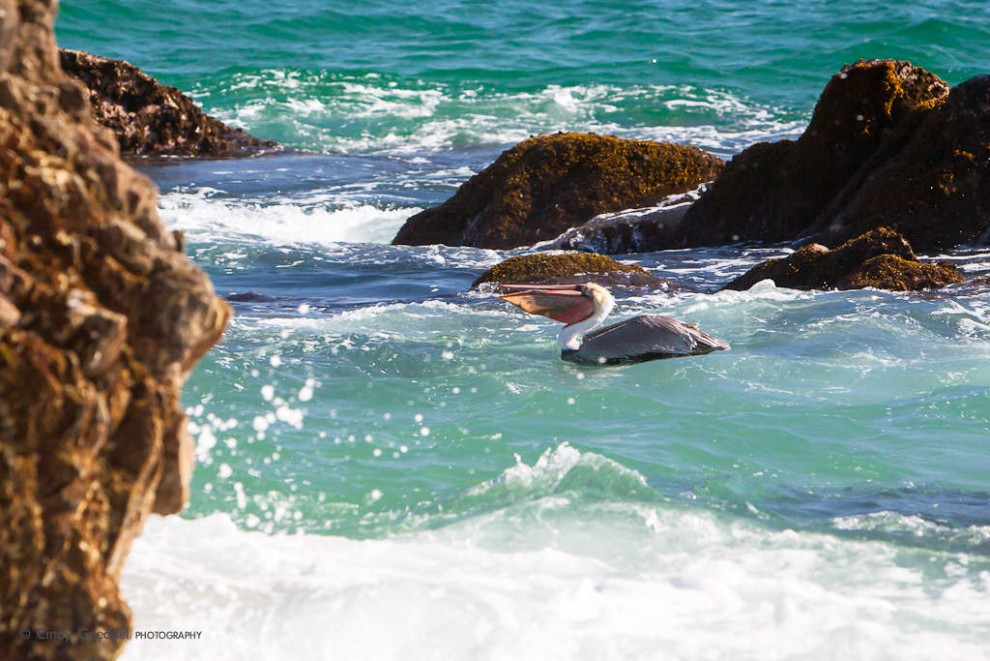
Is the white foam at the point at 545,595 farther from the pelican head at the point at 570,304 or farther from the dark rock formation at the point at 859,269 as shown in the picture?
the dark rock formation at the point at 859,269

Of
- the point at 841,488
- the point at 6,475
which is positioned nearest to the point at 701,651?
the point at 841,488

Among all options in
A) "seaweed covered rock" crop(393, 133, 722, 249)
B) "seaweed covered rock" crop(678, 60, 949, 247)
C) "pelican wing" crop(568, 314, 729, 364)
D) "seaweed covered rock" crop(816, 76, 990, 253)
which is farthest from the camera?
"seaweed covered rock" crop(393, 133, 722, 249)

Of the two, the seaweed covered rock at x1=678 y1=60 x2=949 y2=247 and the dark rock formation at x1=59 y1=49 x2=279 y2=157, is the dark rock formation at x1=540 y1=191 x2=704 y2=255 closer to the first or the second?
the seaweed covered rock at x1=678 y1=60 x2=949 y2=247

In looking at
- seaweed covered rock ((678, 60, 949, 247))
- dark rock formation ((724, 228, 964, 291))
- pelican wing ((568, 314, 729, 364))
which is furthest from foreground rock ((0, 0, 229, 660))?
seaweed covered rock ((678, 60, 949, 247))

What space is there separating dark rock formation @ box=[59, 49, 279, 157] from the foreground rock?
1507cm

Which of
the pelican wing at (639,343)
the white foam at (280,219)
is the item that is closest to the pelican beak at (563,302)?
the pelican wing at (639,343)

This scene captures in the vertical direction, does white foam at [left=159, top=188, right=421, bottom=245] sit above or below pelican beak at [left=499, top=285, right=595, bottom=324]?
below

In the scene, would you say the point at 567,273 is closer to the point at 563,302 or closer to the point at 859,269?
the point at 563,302

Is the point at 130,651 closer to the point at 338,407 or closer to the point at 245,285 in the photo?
the point at 338,407

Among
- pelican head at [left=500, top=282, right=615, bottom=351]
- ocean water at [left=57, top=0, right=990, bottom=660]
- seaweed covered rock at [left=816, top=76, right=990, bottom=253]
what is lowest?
ocean water at [left=57, top=0, right=990, bottom=660]


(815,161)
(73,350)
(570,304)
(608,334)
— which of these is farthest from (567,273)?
(73,350)

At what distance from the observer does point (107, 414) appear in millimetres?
2461

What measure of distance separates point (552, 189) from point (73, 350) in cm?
1023

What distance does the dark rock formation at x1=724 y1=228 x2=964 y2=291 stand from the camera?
9445mm
